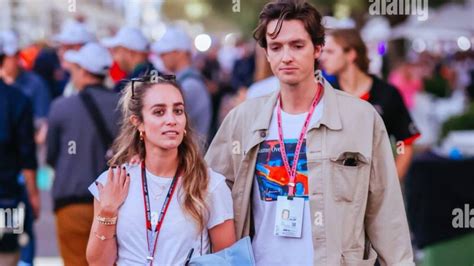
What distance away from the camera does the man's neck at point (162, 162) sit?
441 centimetres

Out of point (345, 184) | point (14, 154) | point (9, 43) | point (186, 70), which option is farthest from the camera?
point (9, 43)

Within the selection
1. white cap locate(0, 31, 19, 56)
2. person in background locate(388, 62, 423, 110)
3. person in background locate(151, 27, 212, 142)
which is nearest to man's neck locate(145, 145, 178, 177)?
person in background locate(151, 27, 212, 142)

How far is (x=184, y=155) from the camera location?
14.6 feet

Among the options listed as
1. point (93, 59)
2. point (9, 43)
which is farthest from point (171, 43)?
point (9, 43)

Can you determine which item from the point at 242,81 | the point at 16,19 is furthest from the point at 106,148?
the point at 16,19

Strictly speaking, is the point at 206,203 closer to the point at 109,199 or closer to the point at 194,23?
the point at 109,199

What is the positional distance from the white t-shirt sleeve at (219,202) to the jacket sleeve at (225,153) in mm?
222

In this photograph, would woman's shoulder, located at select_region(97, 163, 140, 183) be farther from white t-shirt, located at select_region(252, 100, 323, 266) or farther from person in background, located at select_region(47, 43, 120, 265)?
person in background, located at select_region(47, 43, 120, 265)

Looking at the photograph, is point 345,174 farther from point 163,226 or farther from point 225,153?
point 163,226

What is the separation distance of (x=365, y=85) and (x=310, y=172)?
7.89 ft

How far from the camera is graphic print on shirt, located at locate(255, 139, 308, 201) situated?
4383mm

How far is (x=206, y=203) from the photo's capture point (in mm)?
4328

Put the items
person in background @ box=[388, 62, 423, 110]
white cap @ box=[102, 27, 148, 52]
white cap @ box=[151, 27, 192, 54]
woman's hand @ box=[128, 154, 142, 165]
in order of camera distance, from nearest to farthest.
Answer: woman's hand @ box=[128, 154, 142, 165]
white cap @ box=[102, 27, 148, 52]
white cap @ box=[151, 27, 192, 54]
person in background @ box=[388, 62, 423, 110]

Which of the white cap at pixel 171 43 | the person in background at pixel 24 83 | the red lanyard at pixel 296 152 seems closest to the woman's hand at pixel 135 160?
the red lanyard at pixel 296 152
